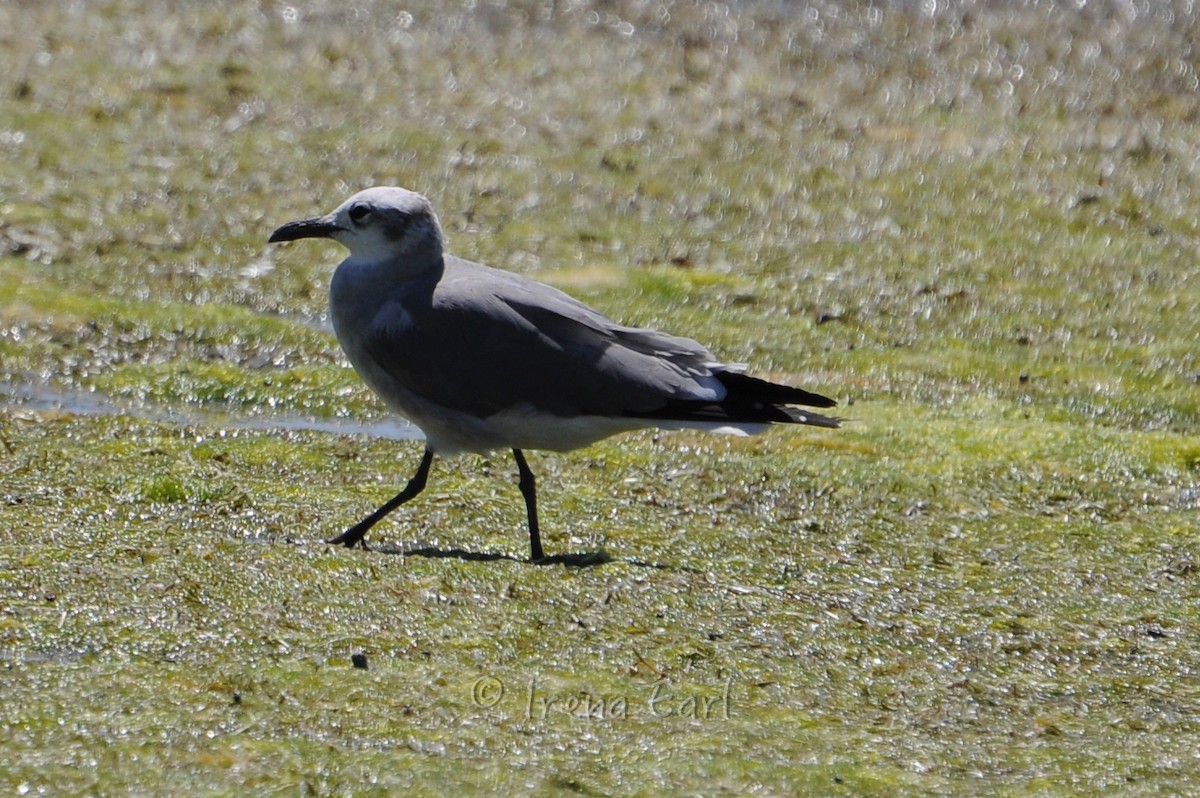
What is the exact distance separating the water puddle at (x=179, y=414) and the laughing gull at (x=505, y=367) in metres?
1.53

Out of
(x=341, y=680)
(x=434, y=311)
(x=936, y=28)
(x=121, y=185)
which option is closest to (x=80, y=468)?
(x=434, y=311)

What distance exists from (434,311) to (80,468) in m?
1.57

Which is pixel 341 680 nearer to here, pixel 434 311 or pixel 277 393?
pixel 434 311

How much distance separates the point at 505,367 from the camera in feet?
20.4

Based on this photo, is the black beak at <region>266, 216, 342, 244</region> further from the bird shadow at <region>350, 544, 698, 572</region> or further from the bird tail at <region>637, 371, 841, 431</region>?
the bird tail at <region>637, 371, 841, 431</region>

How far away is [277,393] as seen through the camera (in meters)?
8.24

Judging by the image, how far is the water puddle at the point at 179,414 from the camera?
782 cm

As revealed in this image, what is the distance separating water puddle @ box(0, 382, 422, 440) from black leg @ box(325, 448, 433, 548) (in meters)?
1.45

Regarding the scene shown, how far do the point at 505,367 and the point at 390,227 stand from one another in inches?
27.3

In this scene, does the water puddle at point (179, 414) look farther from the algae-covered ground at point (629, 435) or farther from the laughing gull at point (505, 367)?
the laughing gull at point (505, 367)

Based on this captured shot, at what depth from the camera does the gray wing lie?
6.22 metres

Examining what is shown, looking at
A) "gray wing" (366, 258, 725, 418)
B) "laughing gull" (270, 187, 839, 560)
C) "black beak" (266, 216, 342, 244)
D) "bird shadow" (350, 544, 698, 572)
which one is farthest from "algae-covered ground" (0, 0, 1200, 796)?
"black beak" (266, 216, 342, 244)

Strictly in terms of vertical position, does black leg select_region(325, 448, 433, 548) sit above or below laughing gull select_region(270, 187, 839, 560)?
below

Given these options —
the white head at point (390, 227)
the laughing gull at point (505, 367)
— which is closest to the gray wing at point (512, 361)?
the laughing gull at point (505, 367)
